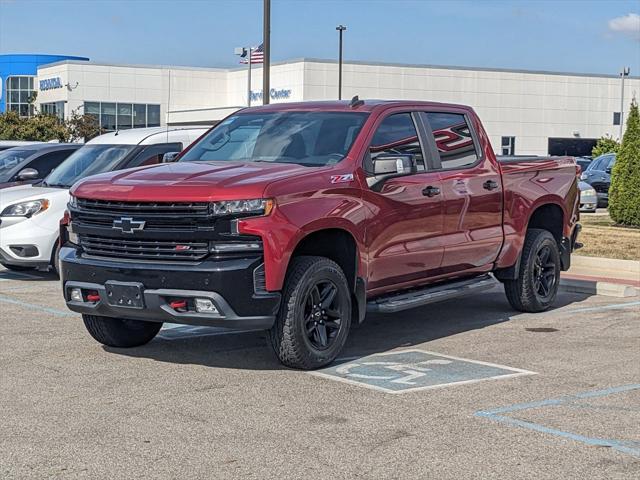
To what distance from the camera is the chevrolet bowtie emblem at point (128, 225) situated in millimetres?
7387

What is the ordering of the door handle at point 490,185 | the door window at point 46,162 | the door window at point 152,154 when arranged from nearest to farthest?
1. the door handle at point 490,185
2. the door window at point 152,154
3. the door window at point 46,162

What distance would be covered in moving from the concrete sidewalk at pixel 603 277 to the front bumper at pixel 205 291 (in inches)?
244

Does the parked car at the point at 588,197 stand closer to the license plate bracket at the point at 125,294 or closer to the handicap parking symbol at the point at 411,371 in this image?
the handicap parking symbol at the point at 411,371

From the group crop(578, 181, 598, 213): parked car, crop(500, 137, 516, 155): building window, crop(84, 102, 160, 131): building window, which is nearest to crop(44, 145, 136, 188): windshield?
crop(578, 181, 598, 213): parked car

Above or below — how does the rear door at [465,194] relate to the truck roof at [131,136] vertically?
below

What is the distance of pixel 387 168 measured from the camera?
27.0ft

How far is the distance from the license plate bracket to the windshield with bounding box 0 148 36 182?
8710mm

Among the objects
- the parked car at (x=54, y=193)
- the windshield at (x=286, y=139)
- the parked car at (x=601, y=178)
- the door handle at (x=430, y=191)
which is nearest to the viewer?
the windshield at (x=286, y=139)

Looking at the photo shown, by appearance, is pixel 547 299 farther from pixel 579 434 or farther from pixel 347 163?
pixel 579 434

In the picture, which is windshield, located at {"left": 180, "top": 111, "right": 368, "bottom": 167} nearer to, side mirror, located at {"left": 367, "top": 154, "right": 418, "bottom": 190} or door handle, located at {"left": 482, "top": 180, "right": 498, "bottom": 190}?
side mirror, located at {"left": 367, "top": 154, "right": 418, "bottom": 190}

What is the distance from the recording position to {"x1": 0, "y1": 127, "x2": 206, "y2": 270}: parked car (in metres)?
12.8

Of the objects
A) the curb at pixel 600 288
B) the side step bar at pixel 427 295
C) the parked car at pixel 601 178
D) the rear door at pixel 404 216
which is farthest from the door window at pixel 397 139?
the parked car at pixel 601 178

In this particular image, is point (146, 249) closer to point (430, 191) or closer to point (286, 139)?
point (286, 139)

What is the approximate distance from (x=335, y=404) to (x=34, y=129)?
51.9 m
